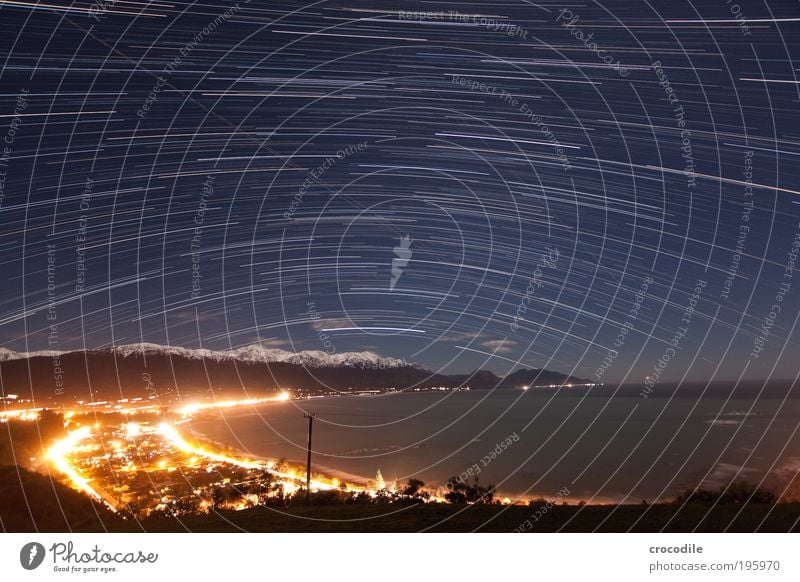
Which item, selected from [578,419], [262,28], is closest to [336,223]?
[262,28]

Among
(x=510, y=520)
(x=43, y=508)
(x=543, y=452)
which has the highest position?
(x=43, y=508)

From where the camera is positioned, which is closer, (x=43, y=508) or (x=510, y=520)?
(x=510, y=520)

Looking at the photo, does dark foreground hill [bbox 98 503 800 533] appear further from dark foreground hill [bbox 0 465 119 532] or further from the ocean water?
the ocean water

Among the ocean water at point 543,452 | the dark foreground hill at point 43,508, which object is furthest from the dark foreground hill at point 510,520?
the ocean water at point 543,452

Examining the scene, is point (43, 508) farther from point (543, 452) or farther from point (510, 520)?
point (543, 452)

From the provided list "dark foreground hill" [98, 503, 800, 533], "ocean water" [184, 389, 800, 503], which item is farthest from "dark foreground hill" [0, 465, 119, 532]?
"ocean water" [184, 389, 800, 503]

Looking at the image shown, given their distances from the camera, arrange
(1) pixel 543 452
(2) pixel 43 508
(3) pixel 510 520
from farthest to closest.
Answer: (1) pixel 543 452, (2) pixel 43 508, (3) pixel 510 520

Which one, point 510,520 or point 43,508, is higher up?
point 43,508

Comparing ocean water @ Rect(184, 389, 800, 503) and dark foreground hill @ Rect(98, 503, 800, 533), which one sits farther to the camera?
ocean water @ Rect(184, 389, 800, 503)

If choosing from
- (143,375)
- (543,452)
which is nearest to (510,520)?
(143,375)

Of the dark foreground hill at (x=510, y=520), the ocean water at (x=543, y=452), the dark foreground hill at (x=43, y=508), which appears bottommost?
the ocean water at (x=543, y=452)

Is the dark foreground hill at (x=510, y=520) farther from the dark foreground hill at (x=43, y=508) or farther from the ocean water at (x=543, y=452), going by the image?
the ocean water at (x=543, y=452)
